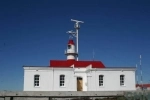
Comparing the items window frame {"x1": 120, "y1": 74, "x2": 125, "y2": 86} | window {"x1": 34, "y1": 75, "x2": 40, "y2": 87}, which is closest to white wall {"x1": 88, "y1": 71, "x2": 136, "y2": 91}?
window frame {"x1": 120, "y1": 74, "x2": 125, "y2": 86}

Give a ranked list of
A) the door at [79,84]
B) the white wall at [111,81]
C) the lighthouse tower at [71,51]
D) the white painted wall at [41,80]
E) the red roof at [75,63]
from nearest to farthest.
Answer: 1. the white painted wall at [41,80]
2. the white wall at [111,81]
3. the door at [79,84]
4. the red roof at [75,63]
5. the lighthouse tower at [71,51]

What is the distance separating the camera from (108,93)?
19656 mm

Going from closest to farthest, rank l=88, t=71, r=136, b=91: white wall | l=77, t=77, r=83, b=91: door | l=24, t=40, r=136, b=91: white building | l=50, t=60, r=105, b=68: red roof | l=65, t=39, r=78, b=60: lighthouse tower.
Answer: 1. l=24, t=40, r=136, b=91: white building
2. l=88, t=71, r=136, b=91: white wall
3. l=77, t=77, r=83, b=91: door
4. l=50, t=60, r=105, b=68: red roof
5. l=65, t=39, r=78, b=60: lighthouse tower

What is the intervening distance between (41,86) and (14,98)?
9.55 m

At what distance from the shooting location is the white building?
28.1 m

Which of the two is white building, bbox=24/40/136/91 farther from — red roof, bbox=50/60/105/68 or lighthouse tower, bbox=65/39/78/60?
lighthouse tower, bbox=65/39/78/60

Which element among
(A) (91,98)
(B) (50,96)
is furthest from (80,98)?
(B) (50,96)

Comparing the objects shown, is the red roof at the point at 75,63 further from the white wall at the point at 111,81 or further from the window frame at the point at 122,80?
the window frame at the point at 122,80

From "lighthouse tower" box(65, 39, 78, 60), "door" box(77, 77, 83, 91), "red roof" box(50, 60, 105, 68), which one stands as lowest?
"door" box(77, 77, 83, 91)

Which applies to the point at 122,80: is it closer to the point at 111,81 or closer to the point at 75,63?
the point at 111,81

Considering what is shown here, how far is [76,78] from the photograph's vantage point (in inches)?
1152

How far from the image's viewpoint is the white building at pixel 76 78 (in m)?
28.1

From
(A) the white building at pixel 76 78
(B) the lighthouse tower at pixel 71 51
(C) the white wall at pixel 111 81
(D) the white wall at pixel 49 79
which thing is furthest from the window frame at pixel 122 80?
(B) the lighthouse tower at pixel 71 51

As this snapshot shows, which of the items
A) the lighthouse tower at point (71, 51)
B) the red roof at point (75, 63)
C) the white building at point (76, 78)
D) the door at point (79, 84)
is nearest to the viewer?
the white building at point (76, 78)
